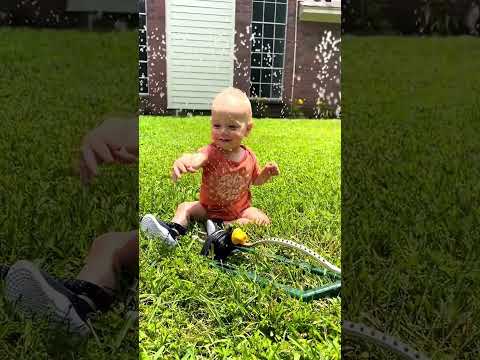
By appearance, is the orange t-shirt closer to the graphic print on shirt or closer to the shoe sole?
the graphic print on shirt

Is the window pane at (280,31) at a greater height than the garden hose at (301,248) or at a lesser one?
greater

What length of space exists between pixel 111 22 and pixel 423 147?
1.20m

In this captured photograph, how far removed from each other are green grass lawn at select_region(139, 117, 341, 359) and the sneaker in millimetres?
18

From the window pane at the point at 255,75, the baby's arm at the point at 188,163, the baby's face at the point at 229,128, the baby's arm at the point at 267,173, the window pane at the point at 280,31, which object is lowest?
the baby's arm at the point at 267,173

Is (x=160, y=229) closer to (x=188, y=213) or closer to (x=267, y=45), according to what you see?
(x=188, y=213)

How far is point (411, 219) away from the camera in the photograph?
1560 mm

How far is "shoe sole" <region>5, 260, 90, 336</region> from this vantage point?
3.34 feet

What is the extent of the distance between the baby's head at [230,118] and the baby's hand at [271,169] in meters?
0.07

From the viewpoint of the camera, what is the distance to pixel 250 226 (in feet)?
3.99

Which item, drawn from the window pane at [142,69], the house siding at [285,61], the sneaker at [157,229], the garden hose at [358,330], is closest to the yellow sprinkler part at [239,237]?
the garden hose at [358,330]

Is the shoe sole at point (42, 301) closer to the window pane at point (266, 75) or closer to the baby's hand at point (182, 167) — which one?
the baby's hand at point (182, 167)

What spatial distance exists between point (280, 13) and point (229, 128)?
22 cm

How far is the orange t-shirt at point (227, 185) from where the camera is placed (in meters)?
1.18

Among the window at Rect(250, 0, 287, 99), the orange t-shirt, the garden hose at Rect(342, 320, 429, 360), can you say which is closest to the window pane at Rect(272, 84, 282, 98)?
the window at Rect(250, 0, 287, 99)
